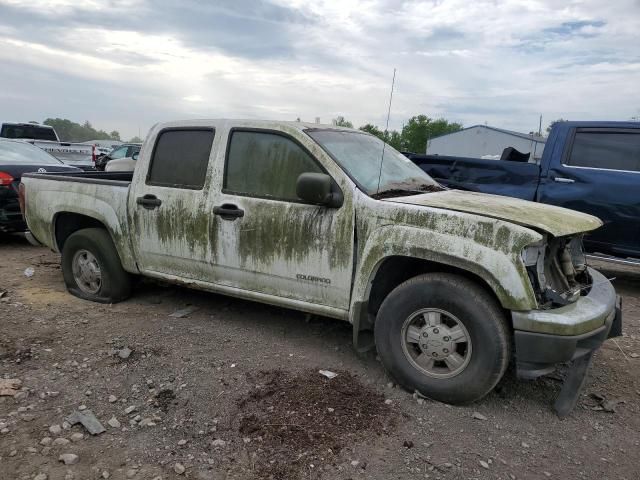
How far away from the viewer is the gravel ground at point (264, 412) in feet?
8.78

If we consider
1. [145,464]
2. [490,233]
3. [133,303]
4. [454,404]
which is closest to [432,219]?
[490,233]

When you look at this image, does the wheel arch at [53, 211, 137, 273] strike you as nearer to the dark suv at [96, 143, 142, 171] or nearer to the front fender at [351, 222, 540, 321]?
the front fender at [351, 222, 540, 321]

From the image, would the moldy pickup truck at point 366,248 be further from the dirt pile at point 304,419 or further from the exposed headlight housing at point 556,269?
the dirt pile at point 304,419

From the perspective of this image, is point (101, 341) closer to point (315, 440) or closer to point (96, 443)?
point (96, 443)

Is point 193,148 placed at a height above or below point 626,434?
above

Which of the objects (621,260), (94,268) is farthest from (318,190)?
(621,260)

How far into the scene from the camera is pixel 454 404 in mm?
3234

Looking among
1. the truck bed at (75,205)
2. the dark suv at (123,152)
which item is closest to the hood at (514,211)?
the truck bed at (75,205)

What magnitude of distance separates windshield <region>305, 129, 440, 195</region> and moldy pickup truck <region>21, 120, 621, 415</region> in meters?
0.02

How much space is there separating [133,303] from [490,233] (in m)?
3.54

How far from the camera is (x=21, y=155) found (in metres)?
8.05

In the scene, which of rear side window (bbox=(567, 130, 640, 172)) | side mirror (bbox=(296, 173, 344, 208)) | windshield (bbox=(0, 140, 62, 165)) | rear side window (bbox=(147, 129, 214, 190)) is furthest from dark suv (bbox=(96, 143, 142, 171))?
side mirror (bbox=(296, 173, 344, 208))

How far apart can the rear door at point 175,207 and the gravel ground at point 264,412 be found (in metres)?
0.56

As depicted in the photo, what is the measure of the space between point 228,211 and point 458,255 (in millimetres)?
1800
